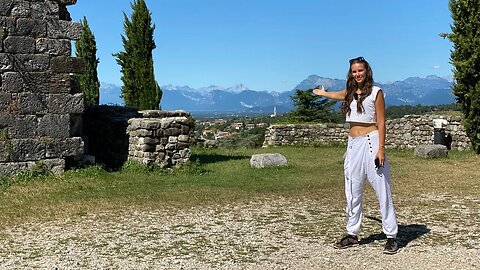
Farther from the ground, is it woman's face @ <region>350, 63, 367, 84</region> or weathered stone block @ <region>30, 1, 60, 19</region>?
weathered stone block @ <region>30, 1, 60, 19</region>

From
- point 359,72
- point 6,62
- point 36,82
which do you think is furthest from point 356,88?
point 6,62

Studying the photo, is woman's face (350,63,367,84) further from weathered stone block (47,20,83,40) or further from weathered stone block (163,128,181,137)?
weathered stone block (47,20,83,40)

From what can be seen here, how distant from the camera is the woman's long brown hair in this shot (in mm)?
5977

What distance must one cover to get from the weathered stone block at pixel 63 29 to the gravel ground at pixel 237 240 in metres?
4.86

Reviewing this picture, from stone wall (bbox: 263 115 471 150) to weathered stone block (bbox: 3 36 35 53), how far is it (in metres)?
13.7

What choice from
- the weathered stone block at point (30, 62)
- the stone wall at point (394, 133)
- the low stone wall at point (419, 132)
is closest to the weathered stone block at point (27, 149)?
the weathered stone block at point (30, 62)

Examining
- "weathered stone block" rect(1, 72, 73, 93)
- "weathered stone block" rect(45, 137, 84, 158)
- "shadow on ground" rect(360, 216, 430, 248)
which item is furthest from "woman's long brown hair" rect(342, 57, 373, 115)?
"weathered stone block" rect(1, 72, 73, 93)

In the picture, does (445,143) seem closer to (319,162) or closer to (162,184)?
(319,162)

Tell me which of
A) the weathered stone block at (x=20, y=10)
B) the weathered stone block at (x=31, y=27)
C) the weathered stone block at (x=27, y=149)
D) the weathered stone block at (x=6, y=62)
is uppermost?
the weathered stone block at (x=20, y=10)

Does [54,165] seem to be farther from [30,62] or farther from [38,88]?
[30,62]

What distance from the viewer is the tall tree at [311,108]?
1190 inches

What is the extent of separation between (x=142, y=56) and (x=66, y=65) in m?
14.1

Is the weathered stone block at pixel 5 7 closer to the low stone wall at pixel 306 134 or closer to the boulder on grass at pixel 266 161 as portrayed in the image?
the boulder on grass at pixel 266 161

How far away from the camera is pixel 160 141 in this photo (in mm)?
12570
